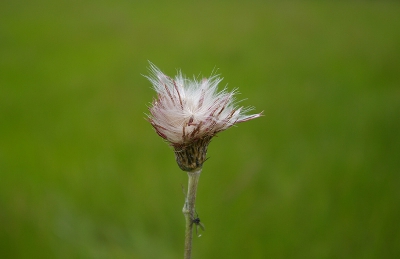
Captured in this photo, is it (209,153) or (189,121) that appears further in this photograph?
(209,153)

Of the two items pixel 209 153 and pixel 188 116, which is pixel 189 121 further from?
pixel 209 153

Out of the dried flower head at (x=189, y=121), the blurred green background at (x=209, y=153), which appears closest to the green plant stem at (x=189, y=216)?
the dried flower head at (x=189, y=121)

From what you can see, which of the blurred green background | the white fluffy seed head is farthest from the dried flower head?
the blurred green background

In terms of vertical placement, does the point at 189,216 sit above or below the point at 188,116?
below

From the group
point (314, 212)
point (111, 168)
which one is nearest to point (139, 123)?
point (111, 168)

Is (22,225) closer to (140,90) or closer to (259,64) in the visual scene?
(140,90)

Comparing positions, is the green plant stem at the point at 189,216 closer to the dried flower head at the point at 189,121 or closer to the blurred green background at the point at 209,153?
the dried flower head at the point at 189,121

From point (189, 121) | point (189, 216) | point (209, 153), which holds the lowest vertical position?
point (189, 216)

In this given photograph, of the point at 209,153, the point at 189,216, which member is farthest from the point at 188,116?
the point at 209,153

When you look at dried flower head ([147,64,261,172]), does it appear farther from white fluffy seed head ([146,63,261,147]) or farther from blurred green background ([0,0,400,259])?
blurred green background ([0,0,400,259])
